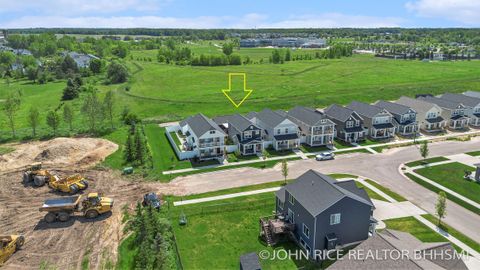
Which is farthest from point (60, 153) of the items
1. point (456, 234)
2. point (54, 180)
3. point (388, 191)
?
point (456, 234)

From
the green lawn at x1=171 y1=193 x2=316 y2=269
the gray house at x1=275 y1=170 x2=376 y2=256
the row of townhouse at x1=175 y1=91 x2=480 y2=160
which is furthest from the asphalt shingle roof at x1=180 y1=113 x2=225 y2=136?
the gray house at x1=275 y1=170 x2=376 y2=256

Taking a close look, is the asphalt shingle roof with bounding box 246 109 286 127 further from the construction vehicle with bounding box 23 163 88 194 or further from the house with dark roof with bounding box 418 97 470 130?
the house with dark roof with bounding box 418 97 470 130

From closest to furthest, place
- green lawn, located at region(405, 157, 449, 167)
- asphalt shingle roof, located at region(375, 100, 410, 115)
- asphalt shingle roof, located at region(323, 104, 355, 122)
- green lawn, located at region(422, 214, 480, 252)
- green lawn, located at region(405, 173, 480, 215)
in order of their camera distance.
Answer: green lawn, located at region(422, 214, 480, 252), green lawn, located at region(405, 173, 480, 215), green lawn, located at region(405, 157, 449, 167), asphalt shingle roof, located at region(323, 104, 355, 122), asphalt shingle roof, located at region(375, 100, 410, 115)

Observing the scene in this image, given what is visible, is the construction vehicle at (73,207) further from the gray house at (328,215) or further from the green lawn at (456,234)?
the green lawn at (456,234)


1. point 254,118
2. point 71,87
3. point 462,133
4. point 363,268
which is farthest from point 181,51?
point 363,268

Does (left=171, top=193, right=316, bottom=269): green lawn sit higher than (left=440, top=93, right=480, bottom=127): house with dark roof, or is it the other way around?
(left=440, top=93, right=480, bottom=127): house with dark roof

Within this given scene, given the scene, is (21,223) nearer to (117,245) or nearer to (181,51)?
(117,245)
